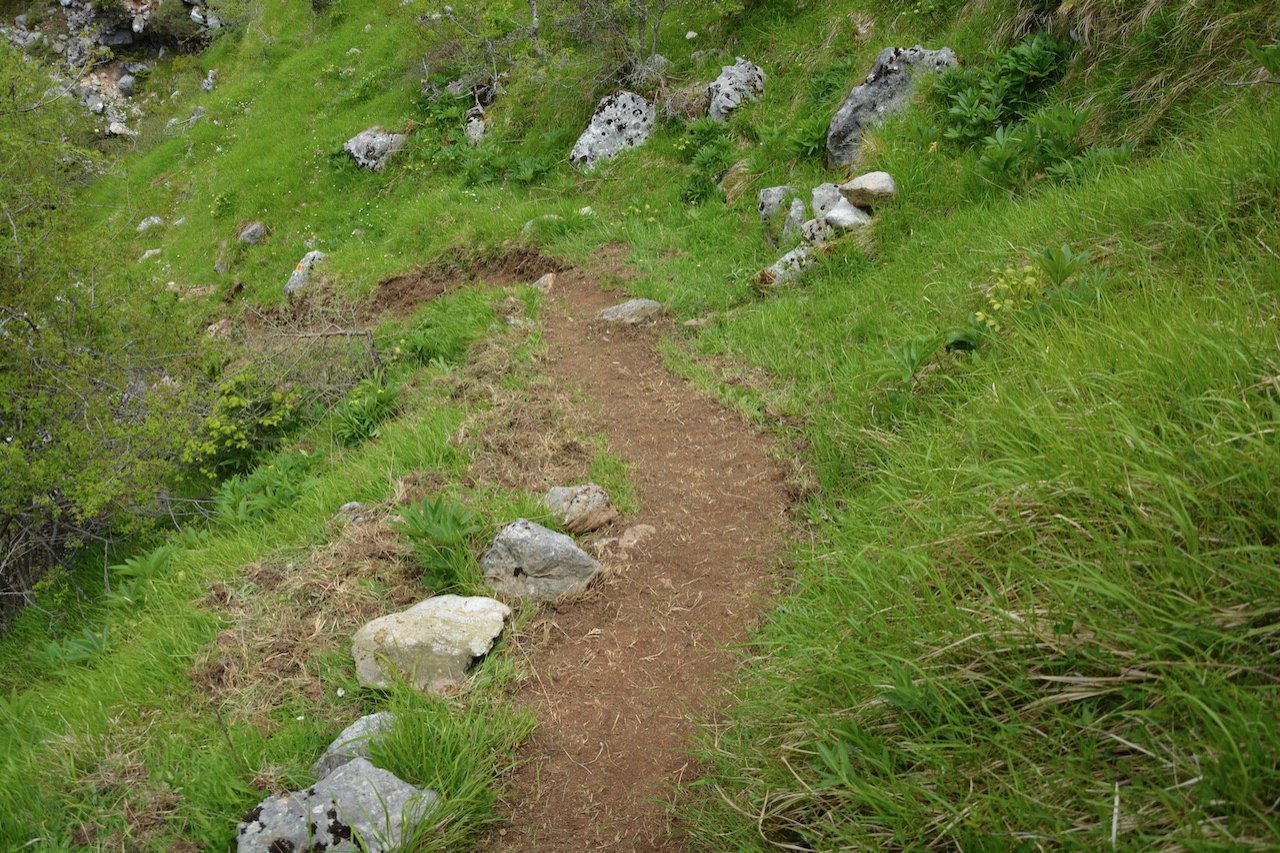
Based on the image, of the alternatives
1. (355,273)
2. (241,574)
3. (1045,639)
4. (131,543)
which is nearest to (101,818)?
(241,574)

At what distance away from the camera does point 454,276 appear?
10086 mm

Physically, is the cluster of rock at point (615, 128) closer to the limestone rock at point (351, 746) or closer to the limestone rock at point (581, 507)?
the limestone rock at point (581, 507)

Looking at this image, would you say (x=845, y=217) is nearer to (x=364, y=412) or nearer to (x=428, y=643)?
(x=364, y=412)

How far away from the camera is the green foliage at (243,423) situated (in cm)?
693

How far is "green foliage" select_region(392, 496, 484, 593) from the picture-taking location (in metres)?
3.99

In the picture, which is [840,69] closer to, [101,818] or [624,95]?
[624,95]

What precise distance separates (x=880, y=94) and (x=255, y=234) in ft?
39.4

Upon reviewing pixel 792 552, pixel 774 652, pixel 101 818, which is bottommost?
pixel 792 552

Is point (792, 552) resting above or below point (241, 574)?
below

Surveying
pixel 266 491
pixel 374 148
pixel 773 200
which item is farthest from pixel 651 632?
pixel 374 148

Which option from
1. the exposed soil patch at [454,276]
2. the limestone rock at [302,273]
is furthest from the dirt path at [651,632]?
the limestone rock at [302,273]

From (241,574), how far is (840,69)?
8.45m

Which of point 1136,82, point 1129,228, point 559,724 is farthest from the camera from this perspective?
point 1136,82

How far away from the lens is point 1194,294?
2973 mm
